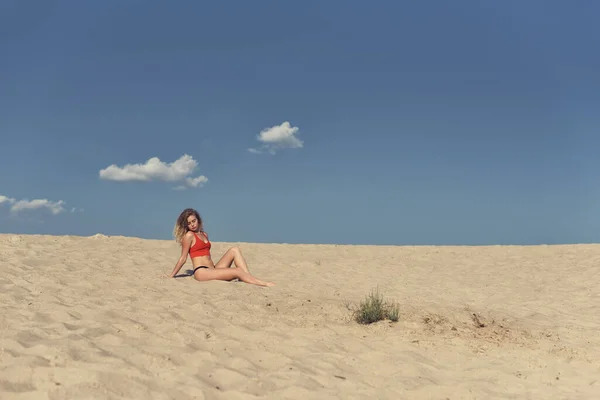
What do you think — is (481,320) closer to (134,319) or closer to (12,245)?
(134,319)

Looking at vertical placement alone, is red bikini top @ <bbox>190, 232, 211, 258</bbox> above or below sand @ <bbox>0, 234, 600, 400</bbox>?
above

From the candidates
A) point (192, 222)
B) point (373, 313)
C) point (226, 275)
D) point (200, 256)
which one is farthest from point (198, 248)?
point (373, 313)

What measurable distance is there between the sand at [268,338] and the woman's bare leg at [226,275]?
16 centimetres

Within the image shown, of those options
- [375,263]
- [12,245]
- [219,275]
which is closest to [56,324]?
[219,275]

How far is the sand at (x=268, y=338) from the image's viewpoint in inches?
160

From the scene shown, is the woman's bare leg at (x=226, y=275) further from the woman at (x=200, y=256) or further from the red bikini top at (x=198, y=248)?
the red bikini top at (x=198, y=248)

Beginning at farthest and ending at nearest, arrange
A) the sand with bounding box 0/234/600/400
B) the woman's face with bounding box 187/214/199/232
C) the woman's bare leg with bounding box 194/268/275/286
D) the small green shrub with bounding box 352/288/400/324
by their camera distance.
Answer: the woman's face with bounding box 187/214/199/232, the woman's bare leg with bounding box 194/268/275/286, the small green shrub with bounding box 352/288/400/324, the sand with bounding box 0/234/600/400

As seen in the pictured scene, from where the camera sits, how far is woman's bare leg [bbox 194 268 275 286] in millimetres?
8602

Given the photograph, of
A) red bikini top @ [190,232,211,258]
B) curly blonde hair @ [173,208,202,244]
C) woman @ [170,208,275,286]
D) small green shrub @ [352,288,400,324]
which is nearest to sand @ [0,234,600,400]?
small green shrub @ [352,288,400,324]

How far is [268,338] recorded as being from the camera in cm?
538

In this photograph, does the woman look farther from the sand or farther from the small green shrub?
the small green shrub

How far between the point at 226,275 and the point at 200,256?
2.29 ft

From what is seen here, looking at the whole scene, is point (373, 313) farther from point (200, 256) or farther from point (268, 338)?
point (200, 256)

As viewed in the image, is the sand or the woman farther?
the woman
